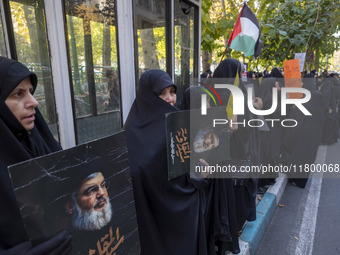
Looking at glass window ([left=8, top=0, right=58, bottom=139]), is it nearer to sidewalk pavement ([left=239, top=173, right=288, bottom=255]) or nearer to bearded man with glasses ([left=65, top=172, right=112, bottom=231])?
bearded man with glasses ([left=65, top=172, right=112, bottom=231])

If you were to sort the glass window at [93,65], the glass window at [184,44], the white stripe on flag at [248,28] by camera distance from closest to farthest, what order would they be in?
the glass window at [93,65] < the white stripe on flag at [248,28] < the glass window at [184,44]

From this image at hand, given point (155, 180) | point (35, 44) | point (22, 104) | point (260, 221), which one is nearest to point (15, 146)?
point (22, 104)

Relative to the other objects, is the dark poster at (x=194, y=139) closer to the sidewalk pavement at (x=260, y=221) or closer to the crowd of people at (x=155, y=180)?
the crowd of people at (x=155, y=180)

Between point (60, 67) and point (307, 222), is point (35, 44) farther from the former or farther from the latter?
point (307, 222)

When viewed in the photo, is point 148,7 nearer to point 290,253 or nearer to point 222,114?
point 222,114

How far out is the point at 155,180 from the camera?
1.64m

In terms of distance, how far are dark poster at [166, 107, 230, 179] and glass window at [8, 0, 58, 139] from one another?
904 millimetres

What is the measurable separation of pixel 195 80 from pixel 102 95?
179 cm

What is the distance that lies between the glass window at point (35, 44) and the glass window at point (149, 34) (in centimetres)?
89

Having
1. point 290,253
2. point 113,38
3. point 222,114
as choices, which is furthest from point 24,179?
point 290,253

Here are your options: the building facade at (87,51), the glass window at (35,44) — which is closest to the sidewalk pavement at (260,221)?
the building facade at (87,51)

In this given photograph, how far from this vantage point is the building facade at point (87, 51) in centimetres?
164

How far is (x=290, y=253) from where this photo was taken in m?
2.61

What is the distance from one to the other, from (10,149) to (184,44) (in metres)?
2.72
